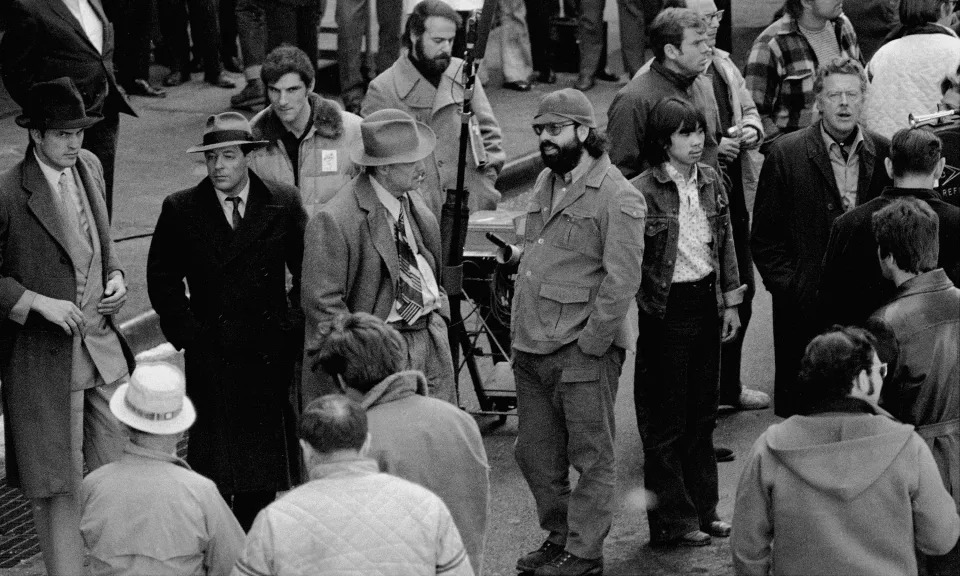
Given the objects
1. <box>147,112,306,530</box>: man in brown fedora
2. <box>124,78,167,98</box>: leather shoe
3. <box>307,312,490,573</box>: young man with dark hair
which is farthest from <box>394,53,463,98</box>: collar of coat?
<box>124,78,167,98</box>: leather shoe

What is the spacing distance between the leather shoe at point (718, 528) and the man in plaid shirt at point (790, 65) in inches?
112

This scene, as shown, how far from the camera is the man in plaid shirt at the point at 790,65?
9438mm

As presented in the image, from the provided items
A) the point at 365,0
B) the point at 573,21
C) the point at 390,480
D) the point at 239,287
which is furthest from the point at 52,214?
the point at 573,21

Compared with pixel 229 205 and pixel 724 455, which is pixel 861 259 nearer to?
pixel 724 455

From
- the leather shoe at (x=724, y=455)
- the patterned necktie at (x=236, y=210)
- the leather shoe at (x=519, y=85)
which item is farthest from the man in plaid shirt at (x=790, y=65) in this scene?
the leather shoe at (x=519, y=85)

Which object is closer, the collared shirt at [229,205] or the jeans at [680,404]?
the collared shirt at [229,205]

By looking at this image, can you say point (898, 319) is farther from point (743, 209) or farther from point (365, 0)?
point (365, 0)

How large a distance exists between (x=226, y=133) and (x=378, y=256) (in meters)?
0.88

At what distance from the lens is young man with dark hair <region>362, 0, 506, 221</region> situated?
28.2 ft

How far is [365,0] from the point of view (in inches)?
547

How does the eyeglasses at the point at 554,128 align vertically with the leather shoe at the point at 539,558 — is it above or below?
above

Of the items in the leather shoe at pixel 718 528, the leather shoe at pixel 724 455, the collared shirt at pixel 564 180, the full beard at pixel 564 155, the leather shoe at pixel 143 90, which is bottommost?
the leather shoe at pixel 724 455

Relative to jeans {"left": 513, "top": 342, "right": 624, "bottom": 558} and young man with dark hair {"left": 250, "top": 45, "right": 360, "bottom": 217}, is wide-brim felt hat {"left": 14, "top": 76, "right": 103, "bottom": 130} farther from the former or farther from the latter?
jeans {"left": 513, "top": 342, "right": 624, "bottom": 558}

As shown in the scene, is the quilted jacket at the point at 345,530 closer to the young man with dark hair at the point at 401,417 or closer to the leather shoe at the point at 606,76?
the young man with dark hair at the point at 401,417
